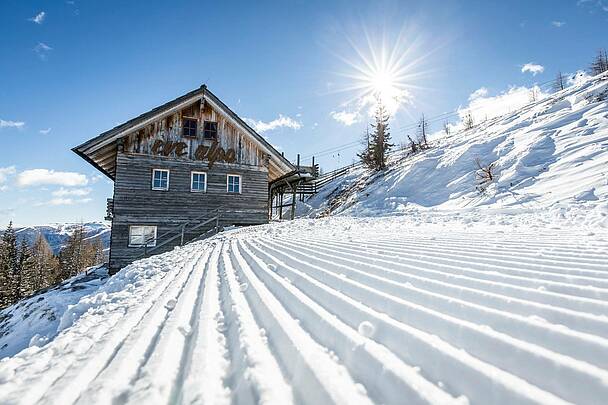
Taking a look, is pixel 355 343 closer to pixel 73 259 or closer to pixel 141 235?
pixel 141 235

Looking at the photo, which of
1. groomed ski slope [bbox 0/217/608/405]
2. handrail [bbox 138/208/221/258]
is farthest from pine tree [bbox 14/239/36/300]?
groomed ski slope [bbox 0/217/608/405]

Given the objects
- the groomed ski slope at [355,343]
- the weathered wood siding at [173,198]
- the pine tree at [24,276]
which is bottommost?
the pine tree at [24,276]

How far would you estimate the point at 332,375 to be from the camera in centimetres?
139

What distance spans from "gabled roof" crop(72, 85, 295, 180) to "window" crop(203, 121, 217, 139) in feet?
2.55

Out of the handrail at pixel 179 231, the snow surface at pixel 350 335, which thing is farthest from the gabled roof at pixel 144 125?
the snow surface at pixel 350 335

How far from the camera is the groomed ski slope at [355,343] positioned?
4.15 ft

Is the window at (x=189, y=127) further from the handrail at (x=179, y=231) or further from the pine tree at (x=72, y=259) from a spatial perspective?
the pine tree at (x=72, y=259)

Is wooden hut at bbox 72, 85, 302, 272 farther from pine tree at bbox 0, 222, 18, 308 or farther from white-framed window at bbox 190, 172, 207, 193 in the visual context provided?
pine tree at bbox 0, 222, 18, 308

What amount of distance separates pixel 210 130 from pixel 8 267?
1264 inches

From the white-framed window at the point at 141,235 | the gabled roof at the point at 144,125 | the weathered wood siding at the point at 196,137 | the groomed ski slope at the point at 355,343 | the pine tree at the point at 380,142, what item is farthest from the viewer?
the pine tree at the point at 380,142

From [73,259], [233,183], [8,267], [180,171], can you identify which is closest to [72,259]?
[73,259]

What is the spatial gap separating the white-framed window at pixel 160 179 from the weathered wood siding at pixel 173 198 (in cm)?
15

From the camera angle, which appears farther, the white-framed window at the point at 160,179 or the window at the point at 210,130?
the window at the point at 210,130

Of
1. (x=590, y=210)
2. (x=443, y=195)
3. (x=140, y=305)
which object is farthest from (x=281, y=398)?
(x=443, y=195)
